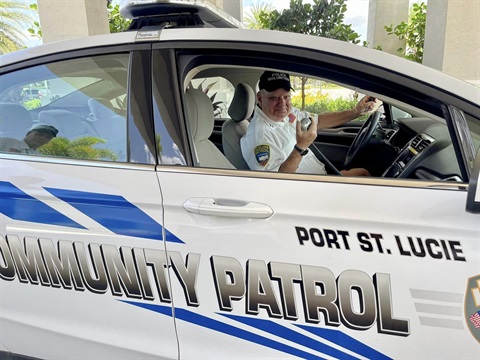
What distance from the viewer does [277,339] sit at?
1191 mm

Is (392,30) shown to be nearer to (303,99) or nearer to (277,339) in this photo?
(303,99)

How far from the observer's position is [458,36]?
5.05 meters

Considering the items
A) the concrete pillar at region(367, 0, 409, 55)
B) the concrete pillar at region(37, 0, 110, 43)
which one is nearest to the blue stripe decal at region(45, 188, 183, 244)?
the concrete pillar at region(37, 0, 110, 43)

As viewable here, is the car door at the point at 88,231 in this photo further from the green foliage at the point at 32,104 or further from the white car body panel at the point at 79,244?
the green foliage at the point at 32,104

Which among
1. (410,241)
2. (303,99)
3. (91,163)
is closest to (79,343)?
(91,163)

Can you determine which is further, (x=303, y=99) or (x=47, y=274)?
(x=303, y=99)

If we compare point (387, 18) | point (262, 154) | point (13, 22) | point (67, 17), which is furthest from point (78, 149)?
point (13, 22)

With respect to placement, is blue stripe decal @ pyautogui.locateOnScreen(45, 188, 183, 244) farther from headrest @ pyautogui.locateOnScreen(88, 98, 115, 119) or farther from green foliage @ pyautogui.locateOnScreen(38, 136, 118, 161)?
headrest @ pyautogui.locateOnScreen(88, 98, 115, 119)

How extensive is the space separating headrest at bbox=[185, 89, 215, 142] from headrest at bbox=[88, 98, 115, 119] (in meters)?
0.29

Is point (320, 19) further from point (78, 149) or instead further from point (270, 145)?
point (78, 149)

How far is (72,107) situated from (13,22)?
10403 millimetres

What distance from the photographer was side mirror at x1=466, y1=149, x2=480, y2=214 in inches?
39.4

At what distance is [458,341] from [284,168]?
0.88 m

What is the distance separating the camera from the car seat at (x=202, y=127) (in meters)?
1.43
